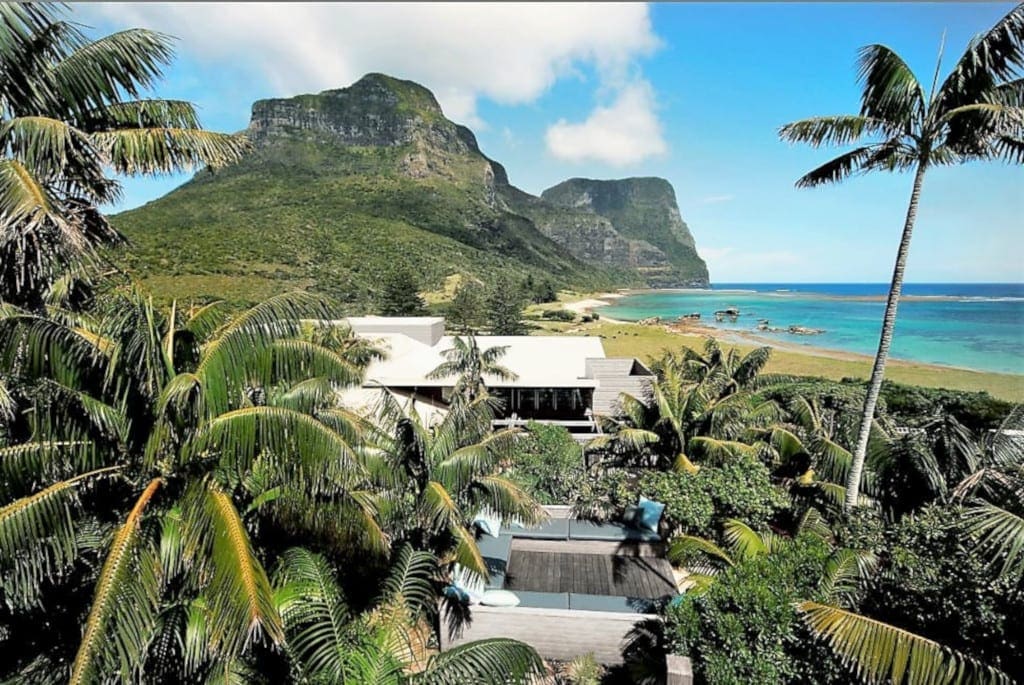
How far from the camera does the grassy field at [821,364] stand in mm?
37000

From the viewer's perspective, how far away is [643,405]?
13.7 metres

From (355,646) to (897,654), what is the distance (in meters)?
4.84

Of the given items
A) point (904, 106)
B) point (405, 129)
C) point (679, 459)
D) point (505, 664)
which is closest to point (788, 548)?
point (505, 664)

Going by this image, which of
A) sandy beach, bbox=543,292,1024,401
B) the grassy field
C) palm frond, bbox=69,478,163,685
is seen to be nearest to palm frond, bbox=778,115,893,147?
palm frond, bbox=69,478,163,685

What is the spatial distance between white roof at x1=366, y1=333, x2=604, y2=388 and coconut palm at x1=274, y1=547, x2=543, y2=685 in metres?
8.74

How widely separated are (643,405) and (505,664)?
9.62 meters

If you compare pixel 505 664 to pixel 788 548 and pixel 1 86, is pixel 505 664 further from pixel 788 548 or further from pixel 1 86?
pixel 1 86

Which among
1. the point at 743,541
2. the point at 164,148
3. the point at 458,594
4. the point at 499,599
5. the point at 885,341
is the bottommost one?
the point at 499,599

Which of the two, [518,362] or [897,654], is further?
[518,362]

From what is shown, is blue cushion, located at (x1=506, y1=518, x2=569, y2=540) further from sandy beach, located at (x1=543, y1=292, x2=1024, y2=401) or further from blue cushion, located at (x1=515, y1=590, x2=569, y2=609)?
sandy beach, located at (x1=543, y1=292, x2=1024, y2=401)

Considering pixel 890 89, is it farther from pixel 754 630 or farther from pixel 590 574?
pixel 590 574

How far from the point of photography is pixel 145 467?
4.64 meters

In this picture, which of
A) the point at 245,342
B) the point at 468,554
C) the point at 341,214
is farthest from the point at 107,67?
the point at 341,214

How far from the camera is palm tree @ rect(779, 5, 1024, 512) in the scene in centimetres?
709
